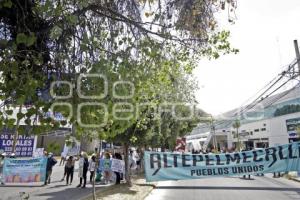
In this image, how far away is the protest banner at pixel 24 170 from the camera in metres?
19.6

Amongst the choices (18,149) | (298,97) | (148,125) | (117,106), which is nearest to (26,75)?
(117,106)

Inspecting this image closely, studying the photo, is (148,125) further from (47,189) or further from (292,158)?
(292,158)

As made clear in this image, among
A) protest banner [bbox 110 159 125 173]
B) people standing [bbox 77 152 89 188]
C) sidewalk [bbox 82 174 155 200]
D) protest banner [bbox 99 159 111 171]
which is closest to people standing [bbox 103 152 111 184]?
protest banner [bbox 99 159 111 171]

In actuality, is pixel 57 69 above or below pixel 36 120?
above

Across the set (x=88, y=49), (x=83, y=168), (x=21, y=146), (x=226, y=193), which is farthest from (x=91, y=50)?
(x=21, y=146)

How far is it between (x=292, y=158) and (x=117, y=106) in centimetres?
1425

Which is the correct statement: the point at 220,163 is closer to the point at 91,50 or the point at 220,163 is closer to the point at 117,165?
the point at 117,165

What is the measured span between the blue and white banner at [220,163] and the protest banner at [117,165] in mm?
1774

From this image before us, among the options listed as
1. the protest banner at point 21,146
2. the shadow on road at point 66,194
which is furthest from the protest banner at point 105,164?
the protest banner at point 21,146

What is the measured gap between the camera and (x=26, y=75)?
18.5ft

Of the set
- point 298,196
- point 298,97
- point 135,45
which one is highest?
point 298,97

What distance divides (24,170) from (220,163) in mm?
10323

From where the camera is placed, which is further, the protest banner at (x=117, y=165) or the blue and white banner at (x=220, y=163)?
the protest banner at (x=117, y=165)

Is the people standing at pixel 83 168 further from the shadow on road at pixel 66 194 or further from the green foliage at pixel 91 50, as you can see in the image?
the green foliage at pixel 91 50
